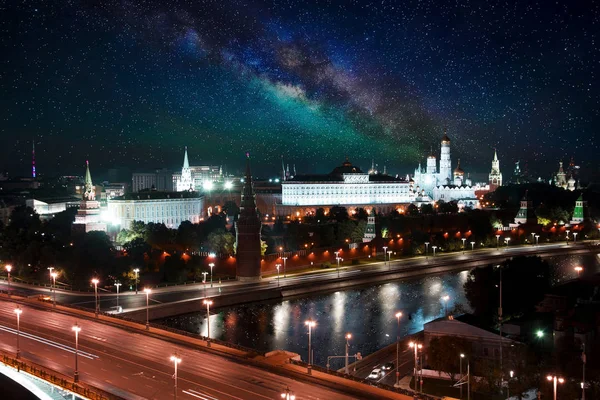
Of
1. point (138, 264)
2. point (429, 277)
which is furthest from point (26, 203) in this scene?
point (429, 277)

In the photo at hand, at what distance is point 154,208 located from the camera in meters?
73.0

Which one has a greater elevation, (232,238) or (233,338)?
(232,238)

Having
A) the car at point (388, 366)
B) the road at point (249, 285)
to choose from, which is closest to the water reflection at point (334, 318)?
the road at point (249, 285)

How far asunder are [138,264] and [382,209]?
206 ft

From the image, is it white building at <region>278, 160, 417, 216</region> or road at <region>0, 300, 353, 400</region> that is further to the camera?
white building at <region>278, 160, 417, 216</region>

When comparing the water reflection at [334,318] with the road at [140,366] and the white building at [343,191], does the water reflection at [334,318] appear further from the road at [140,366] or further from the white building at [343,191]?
the white building at [343,191]

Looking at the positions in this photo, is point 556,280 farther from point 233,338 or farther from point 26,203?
point 26,203

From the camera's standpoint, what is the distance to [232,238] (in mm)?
50781

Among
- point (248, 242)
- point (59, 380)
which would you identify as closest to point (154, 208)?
point (248, 242)

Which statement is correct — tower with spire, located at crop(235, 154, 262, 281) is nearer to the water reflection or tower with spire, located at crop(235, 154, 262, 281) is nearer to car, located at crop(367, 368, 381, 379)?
the water reflection

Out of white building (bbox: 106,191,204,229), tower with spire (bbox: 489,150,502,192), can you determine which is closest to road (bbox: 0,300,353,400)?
white building (bbox: 106,191,204,229)

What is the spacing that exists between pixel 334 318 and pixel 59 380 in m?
19.8

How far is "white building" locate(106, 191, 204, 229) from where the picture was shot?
70188 mm

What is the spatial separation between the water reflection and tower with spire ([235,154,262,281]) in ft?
17.0
